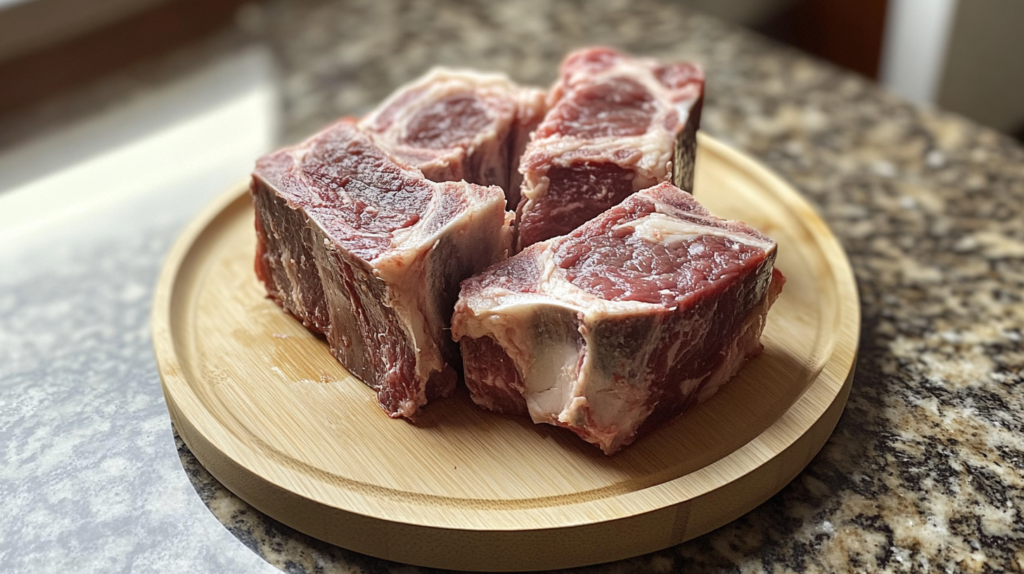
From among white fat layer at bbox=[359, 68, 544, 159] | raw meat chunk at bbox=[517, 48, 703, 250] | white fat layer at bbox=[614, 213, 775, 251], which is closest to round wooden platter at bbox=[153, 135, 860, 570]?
white fat layer at bbox=[614, 213, 775, 251]

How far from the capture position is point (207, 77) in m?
5.24

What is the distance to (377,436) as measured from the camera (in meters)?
2.74

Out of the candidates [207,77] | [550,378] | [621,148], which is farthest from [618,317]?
[207,77]

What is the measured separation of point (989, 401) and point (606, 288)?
1.44 meters

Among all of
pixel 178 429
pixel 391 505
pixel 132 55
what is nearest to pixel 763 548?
pixel 391 505

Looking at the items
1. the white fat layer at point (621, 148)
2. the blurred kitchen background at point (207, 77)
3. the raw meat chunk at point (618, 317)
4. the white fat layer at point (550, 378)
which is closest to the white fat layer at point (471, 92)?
the white fat layer at point (621, 148)

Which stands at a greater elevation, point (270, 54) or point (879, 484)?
point (270, 54)

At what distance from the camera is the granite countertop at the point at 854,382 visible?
2549mm

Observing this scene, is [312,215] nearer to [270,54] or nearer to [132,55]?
[270,54]

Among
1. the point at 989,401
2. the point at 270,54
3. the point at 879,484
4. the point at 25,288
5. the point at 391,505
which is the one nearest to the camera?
the point at 391,505

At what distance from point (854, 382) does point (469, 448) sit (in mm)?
1348

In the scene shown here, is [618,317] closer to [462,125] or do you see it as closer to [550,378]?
[550,378]

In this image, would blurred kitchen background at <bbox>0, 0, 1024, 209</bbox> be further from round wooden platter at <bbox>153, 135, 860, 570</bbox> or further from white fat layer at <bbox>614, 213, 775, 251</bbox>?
white fat layer at <bbox>614, 213, 775, 251</bbox>

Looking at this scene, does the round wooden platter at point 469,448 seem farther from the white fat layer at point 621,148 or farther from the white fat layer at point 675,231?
the white fat layer at point 621,148
